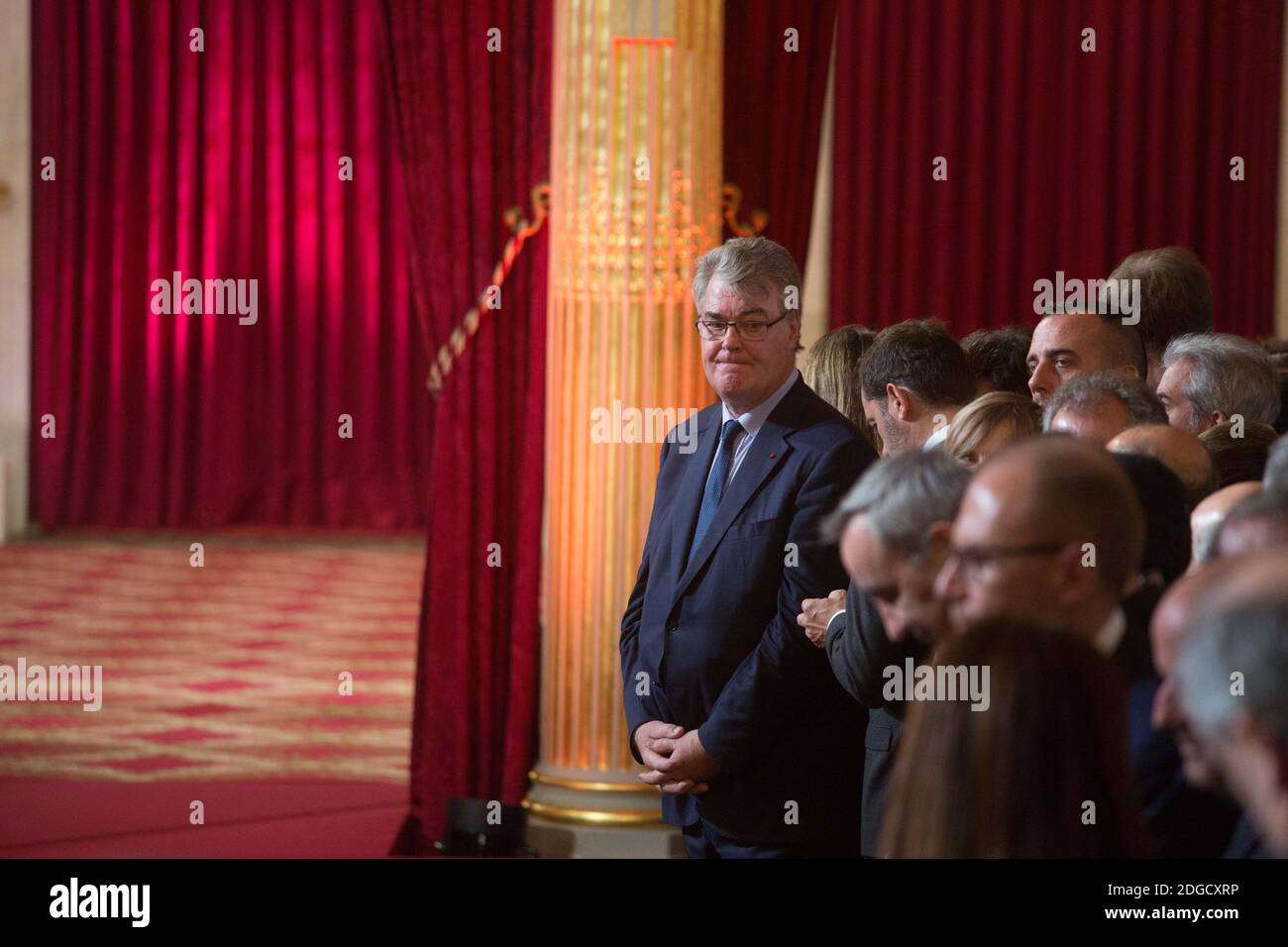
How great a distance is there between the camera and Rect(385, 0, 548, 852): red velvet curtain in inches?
192

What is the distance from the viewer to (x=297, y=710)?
683 cm

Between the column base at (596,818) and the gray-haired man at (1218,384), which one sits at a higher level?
the gray-haired man at (1218,384)

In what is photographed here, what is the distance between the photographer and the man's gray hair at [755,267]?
310 centimetres

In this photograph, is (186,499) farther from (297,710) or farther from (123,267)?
(297,710)

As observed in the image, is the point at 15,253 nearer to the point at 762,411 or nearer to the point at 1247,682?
the point at 762,411

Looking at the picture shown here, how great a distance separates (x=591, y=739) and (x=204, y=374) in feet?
24.9

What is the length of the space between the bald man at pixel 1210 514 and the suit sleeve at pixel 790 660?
0.87 metres

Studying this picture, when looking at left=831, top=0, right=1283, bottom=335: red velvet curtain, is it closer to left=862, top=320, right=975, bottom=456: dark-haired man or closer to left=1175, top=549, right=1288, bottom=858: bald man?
left=862, top=320, right=975, bottom=456: dark-haired man

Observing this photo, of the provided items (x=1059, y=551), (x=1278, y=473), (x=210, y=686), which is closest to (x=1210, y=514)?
(x=1278, y=473)

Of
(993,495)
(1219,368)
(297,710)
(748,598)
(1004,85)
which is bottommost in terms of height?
(297,710)

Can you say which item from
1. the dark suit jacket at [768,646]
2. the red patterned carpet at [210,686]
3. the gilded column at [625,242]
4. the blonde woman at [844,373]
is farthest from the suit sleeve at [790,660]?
the red patterned carpet at [210,686]

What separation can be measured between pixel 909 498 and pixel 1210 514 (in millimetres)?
484

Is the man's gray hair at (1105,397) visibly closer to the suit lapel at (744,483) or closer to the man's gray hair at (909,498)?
the suit lapel at (744,483)
